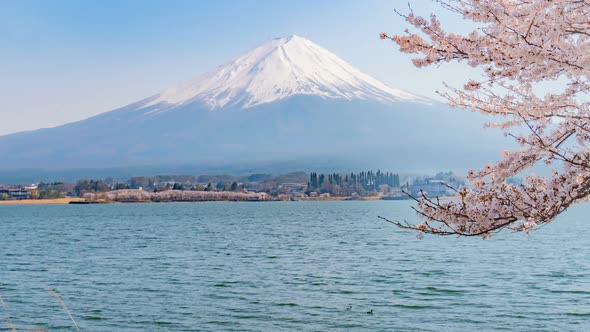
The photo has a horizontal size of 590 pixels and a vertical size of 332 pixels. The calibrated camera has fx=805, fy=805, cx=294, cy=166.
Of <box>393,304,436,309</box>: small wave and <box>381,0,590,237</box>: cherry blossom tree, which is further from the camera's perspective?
<box>393,304,436,309</box>: small wave

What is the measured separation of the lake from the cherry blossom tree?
28.3 ft

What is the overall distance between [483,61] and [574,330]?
32.9 feet

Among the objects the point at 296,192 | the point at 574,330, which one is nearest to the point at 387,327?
the point at 574,330

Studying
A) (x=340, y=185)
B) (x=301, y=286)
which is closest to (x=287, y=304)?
(x=301, y=286)

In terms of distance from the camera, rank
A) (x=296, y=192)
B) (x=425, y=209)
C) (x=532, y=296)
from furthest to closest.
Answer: (x=296, y=192) < (x=532, y=296) < (x=425, y=209)

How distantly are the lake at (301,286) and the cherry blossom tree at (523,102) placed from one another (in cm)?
861

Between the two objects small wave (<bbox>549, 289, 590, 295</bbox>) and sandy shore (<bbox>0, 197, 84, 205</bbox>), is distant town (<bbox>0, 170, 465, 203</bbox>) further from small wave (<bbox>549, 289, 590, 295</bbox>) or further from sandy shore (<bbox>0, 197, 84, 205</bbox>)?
small wave (<bbox>549, 289, 590, 295</bbox>)

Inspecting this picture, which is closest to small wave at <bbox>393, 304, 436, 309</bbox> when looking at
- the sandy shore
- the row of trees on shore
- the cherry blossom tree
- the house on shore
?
the cherry blossom tree

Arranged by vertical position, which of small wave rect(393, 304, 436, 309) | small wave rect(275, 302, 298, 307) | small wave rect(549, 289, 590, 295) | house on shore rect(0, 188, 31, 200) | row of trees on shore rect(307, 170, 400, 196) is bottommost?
small wave rect(275, 302, 298, 307)

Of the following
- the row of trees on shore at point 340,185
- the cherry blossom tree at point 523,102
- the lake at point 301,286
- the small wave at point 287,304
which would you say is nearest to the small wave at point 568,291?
the lake at point 301,286

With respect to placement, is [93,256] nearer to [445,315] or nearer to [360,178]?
[445,315]

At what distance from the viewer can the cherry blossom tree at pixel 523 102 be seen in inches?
243

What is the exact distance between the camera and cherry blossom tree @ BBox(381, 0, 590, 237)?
6176mm

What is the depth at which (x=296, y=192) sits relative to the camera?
17488 centimetres
